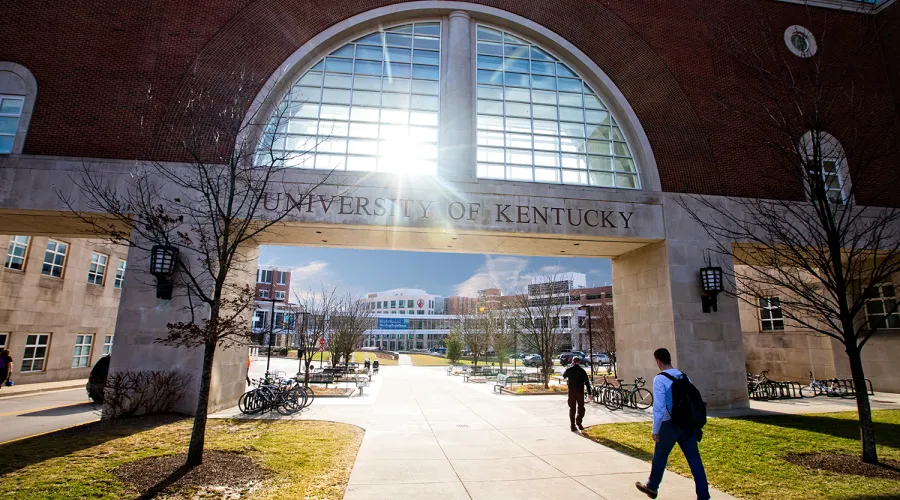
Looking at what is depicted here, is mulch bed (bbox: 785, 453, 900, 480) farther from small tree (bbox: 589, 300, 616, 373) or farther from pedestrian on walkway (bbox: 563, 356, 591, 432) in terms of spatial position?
small tree (bbox: 589, 300, 616, 373)

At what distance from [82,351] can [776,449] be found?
95.7ft

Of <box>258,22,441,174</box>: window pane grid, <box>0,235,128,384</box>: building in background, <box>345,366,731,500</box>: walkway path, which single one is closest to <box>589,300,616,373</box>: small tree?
<box>258,22,441,174</box>: window pane grid

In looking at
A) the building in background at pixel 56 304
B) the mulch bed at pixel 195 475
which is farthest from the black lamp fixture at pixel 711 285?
the building in background at pixel 56 304

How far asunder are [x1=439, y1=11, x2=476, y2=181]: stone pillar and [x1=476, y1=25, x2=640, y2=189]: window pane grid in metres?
0.76

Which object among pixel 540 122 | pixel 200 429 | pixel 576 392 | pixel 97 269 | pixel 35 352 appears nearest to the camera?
pixel 200 429

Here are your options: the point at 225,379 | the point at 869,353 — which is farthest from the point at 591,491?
the point at 869,353

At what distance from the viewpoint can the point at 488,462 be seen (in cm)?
750

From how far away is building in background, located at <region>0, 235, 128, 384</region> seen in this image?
19.1m

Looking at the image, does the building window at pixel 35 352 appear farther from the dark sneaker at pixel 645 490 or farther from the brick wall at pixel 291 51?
the dark sneaker at pixel 645 490

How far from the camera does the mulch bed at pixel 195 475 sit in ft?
18.9

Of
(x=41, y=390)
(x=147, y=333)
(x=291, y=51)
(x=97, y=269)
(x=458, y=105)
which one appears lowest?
(x=41, y=390)

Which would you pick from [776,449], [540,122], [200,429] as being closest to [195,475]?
[200,429]

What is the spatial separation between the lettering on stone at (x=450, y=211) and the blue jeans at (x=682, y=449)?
872 cm

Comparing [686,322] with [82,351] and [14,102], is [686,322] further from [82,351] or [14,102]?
[82,351]
